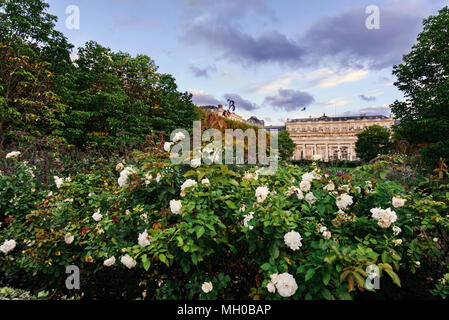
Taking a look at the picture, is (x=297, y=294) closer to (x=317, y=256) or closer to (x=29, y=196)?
(x=317, y=256)

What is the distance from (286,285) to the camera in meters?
1.81

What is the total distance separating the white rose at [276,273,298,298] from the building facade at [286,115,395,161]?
88264 mm

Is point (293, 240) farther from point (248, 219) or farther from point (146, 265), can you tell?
point (146, 265)

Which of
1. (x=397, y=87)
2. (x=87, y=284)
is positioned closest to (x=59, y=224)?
(x=87, y=284)

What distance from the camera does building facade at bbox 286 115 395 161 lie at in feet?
285

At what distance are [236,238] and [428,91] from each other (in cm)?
1877

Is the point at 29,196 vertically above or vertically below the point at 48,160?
below

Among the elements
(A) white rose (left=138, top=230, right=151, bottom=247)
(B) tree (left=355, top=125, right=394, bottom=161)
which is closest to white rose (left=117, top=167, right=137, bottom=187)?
(A) white rose (left=138, top=230, right=151, bottom=247)

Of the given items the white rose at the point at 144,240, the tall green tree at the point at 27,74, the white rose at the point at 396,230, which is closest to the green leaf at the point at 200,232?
the white rose at the point at 144,240
